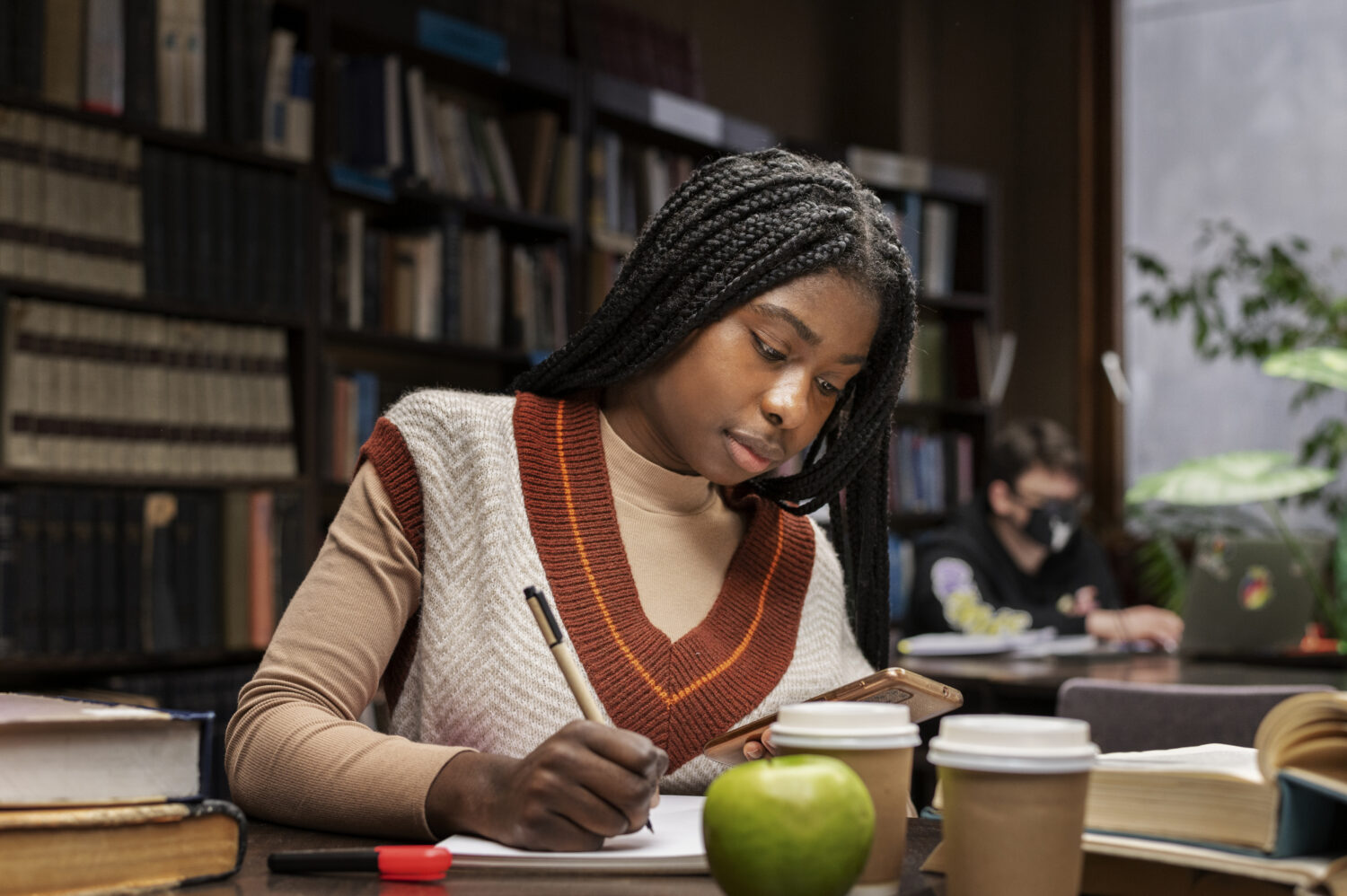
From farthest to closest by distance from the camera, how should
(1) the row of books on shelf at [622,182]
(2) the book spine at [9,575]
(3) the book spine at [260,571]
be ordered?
(1) the row of books on shelf at [622,182], (3) the book spine at [260,571], (2) the book spine at [9,575]

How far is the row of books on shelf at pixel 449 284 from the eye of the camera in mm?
3500

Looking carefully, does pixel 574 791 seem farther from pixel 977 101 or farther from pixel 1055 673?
pixel 977 101

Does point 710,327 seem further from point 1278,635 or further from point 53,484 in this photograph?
point 1278,635

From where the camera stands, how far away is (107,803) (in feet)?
2.38

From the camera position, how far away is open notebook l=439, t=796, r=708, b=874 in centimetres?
80

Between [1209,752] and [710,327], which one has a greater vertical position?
[710,327]

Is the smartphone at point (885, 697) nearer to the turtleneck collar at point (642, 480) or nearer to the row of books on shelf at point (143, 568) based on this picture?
the turtleneck collar at point (642, 480)

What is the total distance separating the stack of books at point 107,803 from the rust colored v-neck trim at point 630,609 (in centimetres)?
45

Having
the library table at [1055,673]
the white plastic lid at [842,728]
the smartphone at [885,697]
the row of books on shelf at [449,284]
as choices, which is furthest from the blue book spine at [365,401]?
the white plastic lid at [842,728]

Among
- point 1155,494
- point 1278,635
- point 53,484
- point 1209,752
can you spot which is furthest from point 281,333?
point 1209,752

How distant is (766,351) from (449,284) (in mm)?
2605

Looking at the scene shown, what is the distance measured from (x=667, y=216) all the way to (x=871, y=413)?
295 mm

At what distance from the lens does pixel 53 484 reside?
288 centimetres

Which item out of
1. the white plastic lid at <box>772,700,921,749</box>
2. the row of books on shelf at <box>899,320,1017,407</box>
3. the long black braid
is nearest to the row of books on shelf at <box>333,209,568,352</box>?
the row of books on shelf at <box>899,320,1017,407</box>
